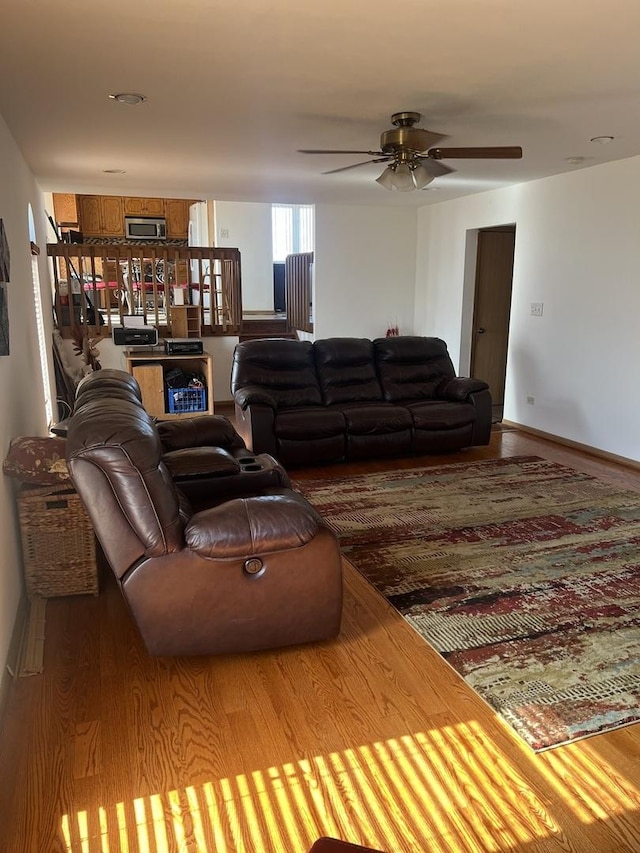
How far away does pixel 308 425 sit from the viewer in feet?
15.6

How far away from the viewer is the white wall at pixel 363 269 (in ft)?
24.1

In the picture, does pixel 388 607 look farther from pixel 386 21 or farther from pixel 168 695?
pixel 386 21

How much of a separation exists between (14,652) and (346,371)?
3699 mm

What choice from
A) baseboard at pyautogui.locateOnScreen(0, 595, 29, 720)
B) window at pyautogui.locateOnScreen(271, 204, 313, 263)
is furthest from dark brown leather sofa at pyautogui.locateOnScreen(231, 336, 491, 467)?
window at pyautogui.locateOnScreen(271, 204, 313, 263)

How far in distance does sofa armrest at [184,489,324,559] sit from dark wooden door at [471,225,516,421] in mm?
4962

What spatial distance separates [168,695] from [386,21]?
100 inches

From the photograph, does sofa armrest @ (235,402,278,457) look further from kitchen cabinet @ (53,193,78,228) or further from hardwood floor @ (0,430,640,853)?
kitchen cabinet @ (53,193,78,228)

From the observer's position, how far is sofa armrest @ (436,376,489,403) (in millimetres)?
5324

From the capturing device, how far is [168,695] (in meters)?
2.15

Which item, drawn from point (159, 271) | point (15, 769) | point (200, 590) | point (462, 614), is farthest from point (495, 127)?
point (159, 271)

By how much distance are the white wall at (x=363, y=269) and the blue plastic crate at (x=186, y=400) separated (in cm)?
181

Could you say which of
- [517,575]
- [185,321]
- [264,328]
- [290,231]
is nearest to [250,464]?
[517,575]

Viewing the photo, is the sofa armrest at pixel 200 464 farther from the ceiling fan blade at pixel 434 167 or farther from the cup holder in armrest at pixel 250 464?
the ceiling fan blade at pixel 434 167

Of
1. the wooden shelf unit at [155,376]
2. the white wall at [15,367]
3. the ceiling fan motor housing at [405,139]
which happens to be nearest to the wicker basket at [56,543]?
the white wall at [15,367]
